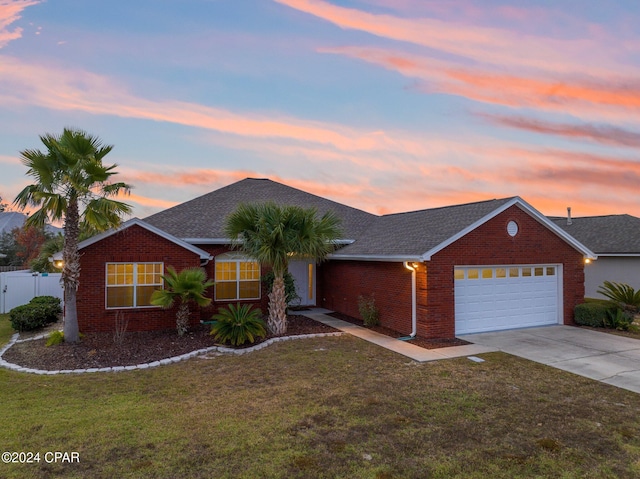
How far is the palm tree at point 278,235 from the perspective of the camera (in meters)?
11.5

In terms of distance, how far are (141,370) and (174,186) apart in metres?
16.9

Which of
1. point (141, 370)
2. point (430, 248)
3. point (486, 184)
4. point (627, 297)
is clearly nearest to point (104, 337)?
point (141, 370)

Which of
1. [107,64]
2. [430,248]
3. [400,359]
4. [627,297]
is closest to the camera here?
[400,359]

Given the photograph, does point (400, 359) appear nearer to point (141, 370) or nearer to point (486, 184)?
point (141, 370)

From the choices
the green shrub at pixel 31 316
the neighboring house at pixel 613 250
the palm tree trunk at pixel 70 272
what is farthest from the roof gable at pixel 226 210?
the neighboring house at pixel 613 250

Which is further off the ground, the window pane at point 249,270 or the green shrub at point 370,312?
the window pane at point 249,270

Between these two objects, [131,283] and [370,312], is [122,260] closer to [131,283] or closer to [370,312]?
[131,283]

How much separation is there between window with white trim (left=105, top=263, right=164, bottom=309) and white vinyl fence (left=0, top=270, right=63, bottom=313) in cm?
574

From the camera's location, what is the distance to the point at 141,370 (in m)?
8.53

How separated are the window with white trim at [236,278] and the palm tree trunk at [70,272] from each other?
519 cm

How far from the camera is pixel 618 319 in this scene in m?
13.0

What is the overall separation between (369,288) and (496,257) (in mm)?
4256

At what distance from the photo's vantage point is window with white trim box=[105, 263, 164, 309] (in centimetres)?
1231

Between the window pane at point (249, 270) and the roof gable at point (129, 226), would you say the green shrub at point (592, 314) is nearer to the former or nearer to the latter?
the window pane at point (249, 270)
